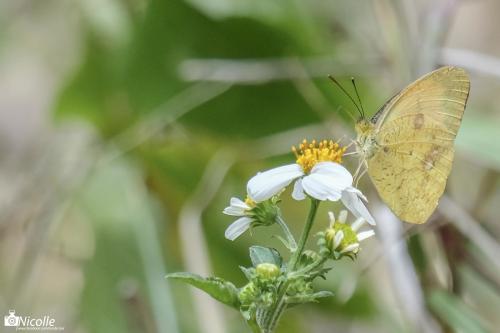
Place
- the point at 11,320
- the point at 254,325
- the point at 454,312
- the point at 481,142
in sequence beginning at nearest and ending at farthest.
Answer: the point at 254,325 < the point at 11,320 < the point at 454,312 < the point at 481,142

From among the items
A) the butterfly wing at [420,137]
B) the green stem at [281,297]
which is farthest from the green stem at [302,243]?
the butterfly wing at [420,137]

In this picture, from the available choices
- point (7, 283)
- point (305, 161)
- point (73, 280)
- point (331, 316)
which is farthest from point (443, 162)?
point (73, 280)

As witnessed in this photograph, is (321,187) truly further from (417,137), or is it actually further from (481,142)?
(481,142)

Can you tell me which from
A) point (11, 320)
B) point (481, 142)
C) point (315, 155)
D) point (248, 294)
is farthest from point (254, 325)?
point (481, 142)

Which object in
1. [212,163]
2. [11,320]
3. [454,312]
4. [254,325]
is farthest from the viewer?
[212,163]

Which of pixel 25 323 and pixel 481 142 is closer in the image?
pixel 25 323

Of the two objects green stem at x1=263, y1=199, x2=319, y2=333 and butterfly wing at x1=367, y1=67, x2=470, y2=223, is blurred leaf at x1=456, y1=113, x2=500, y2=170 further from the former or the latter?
green stem at x1=263, y1=199, x2=319, y2=333

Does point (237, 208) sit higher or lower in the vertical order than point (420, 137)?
lower

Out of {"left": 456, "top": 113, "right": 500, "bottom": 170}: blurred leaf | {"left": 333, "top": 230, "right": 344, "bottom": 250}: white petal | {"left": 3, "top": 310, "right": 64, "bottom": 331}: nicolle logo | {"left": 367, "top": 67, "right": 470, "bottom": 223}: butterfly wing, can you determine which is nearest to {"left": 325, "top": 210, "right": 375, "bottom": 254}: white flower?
{"left": 333, "top": 230, "right": 344, "bottom": 250}: white petal
